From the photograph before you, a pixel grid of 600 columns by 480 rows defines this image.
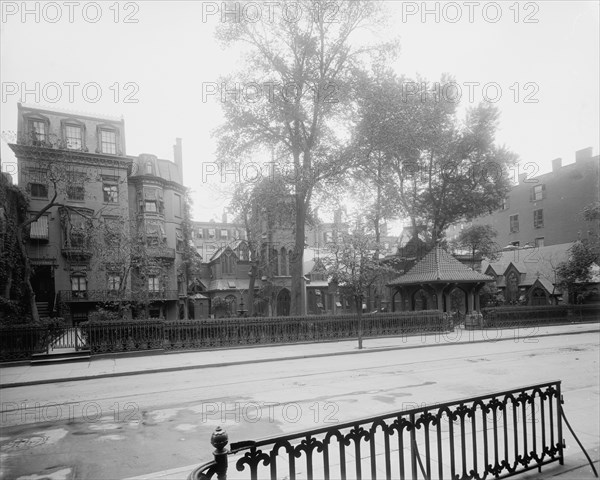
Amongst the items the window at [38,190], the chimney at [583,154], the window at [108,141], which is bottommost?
the window at [38,190]

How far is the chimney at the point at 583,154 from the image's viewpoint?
32134mm

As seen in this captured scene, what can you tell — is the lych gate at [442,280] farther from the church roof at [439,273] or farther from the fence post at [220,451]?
the fence post at [220,451]

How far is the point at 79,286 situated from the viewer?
35.7m

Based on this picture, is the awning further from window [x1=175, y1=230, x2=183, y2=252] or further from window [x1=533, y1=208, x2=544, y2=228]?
window [x1=533, y1=208, x2=544, y2=228]

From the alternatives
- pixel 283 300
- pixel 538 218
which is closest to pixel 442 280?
pixel 538 218

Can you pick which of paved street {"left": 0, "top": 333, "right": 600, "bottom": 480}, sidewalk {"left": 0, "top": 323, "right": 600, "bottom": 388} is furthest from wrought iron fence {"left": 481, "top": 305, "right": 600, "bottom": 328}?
paved street {"left": 0, "top": 333, "right": 600, "bottom": 480}

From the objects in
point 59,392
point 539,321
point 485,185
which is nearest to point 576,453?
point 59,392

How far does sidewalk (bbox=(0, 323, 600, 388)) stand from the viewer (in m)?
14.7

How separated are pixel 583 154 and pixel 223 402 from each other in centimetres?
3468

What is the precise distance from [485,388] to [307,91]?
21571 millimetres

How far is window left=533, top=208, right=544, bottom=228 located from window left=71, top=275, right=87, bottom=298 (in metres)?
39.7

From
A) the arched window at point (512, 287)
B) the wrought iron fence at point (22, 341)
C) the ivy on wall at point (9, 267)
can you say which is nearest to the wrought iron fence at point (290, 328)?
the wrought iron fence at point (22, 341)

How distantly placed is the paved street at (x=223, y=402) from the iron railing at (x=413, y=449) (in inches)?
42.1

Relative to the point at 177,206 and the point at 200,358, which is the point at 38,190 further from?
the point at 200,358
